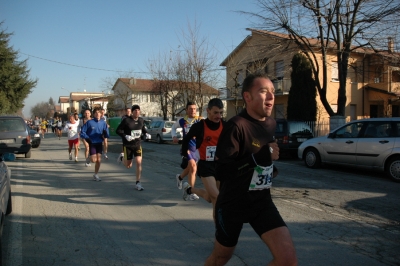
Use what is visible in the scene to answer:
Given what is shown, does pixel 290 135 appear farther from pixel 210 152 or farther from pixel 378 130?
pixel 210 152

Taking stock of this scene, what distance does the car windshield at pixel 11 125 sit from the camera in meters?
13.3

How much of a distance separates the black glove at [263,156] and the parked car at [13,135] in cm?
1292

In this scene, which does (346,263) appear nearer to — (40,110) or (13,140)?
(13,140)

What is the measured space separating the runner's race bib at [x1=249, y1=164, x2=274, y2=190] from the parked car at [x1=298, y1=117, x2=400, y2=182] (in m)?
7.66

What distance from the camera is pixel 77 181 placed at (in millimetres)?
9062

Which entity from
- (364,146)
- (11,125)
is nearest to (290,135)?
(364,146)

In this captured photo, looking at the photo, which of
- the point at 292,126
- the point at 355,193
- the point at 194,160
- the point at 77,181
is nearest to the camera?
the point at 194,160

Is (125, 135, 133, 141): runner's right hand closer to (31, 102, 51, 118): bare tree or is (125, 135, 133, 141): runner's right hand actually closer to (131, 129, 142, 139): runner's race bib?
(131, 129, 142, 139): runner's race bib

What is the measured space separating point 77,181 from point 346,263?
710cm

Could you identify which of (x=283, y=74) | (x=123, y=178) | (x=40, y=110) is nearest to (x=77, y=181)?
(x=123, y=178)

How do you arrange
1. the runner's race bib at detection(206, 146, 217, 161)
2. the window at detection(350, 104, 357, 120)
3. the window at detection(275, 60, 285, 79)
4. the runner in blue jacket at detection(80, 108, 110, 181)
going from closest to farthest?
the runner's race bib at detection(206, 146, 217, 161) → the runner in blue jacket at detection(80, 108, 110, 181) → the window at detection(275, 60, 285, 79) → the window at detection(350, 104, 357, 120)

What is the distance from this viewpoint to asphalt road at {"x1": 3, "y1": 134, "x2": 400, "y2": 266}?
13.5 ft

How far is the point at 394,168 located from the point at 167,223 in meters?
6.67

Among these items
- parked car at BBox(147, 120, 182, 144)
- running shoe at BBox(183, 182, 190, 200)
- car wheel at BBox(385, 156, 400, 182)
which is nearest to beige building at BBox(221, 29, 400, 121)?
parked car at BBox(147, 120, 182, 144)
